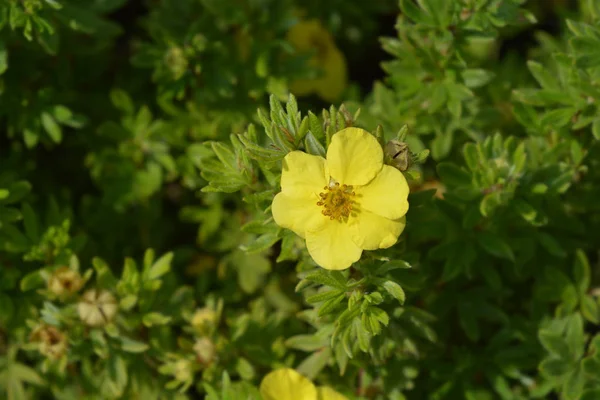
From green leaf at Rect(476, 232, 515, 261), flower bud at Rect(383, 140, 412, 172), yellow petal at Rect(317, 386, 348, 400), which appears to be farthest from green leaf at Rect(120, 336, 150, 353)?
green leaf at Rect(476, 232, 515, 261)

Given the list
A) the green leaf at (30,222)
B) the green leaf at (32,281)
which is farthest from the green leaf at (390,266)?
the green leaf at (30,222)

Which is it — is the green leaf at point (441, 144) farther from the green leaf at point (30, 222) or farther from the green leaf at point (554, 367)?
the green leaf at point (30, 222)

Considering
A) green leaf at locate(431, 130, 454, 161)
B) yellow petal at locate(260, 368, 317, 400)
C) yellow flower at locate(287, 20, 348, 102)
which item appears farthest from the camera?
yellow flower at locate(287, 20, 348, 102)

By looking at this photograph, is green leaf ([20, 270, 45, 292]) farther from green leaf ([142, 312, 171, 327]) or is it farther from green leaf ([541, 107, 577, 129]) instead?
green leaf ([541, 107, 577, 129])

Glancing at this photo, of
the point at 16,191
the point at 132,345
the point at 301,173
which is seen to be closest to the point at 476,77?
the point at 301,173

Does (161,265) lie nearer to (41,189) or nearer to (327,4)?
(41,189)

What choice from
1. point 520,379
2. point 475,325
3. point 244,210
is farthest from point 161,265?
point 520,379

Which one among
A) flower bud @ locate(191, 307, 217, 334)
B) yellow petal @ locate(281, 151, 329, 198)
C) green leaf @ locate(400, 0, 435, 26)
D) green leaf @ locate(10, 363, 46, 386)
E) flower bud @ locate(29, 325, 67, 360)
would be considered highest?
green leaf @ locate(400, 0, 435, 26)

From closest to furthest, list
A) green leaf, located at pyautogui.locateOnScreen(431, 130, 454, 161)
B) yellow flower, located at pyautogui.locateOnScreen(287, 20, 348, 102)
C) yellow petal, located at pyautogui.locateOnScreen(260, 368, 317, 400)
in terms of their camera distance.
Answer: yellow petal, located at pyautogui.locateOnScreen(260, 368, 317, 400) < green leaf, located at pyautogui.locateOnScreen(431, 130, 454, 161) < yellow flower, located at pyautogui.locateOnScreen(287, 20, 348, 102)
